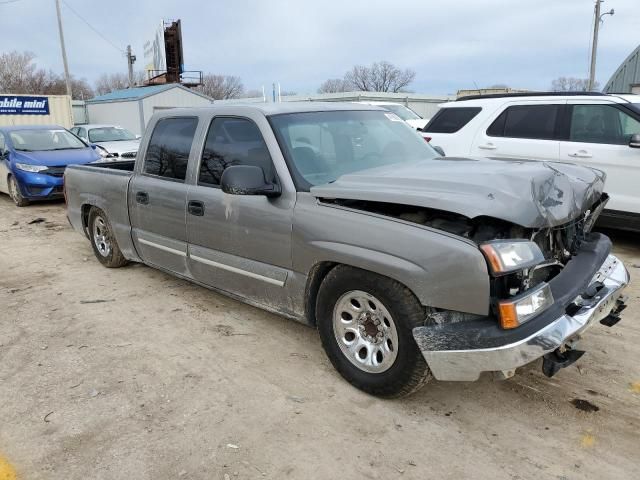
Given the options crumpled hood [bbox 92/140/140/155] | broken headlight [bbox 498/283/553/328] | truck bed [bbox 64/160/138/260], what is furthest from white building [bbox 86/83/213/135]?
broken headlight [bbox 498/283/553/328]

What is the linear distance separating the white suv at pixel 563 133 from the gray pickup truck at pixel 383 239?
274 cm

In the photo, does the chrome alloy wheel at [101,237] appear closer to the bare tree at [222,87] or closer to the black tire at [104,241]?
the black tire at [104,241]

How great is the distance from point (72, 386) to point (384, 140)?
2.92m

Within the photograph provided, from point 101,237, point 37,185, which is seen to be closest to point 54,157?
point 37,185

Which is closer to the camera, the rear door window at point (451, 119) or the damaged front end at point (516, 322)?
the damaged front end at point (516, 322)

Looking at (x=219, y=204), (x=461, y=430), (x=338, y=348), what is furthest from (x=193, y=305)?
(x=461, y=430)

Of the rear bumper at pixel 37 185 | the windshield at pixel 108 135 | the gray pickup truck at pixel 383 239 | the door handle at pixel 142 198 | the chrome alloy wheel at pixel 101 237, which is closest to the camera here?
the gray pickup truck at pixel 383 239

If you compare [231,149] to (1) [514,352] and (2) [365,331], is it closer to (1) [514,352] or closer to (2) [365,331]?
(2) [365,331]

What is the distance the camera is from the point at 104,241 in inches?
237

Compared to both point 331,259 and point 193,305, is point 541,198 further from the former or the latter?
point 193,305

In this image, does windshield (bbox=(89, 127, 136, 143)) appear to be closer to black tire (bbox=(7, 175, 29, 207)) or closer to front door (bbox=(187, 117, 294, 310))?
black tire (bbox=(7, 175, 29, 207))

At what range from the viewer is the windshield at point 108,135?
15.2 meters

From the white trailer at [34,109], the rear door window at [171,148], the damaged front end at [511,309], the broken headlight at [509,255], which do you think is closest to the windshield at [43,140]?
the rear door window at [171,148]

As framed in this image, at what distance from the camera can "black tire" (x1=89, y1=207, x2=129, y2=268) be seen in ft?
19.0
